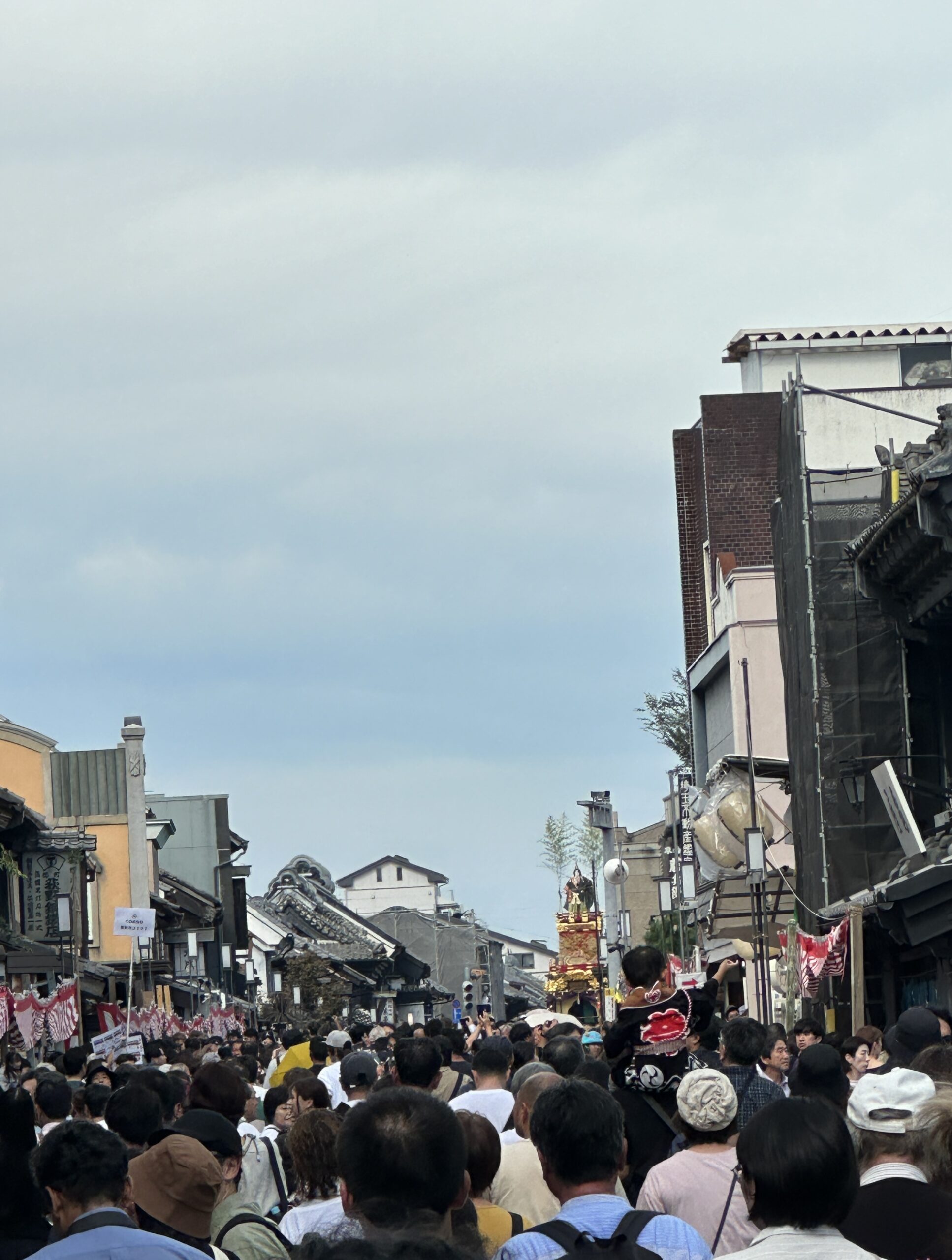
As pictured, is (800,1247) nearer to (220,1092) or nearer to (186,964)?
(220,1092)

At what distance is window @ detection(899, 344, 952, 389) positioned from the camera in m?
41.1

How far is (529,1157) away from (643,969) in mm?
1693

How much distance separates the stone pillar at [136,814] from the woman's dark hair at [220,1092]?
42492 millimetres

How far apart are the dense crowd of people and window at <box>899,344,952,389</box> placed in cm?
3148

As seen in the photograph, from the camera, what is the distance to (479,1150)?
684 centimetres

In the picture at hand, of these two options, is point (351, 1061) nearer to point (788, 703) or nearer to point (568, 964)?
point (788, 703)

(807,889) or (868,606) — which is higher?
(868,606)

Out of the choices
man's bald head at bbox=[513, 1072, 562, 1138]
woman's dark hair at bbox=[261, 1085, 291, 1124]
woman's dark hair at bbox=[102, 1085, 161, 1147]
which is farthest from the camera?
woman's dark hair at bbox=[261, 1085, 291, 1124]

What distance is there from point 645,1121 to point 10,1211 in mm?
3475

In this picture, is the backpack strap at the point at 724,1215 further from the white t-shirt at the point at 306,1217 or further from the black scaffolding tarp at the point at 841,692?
the black scaffolding tarp at the point at 841,692

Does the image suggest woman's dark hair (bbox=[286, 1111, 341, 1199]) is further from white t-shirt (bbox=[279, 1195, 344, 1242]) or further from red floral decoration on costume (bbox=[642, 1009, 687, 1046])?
red floral decoration on costume (bbox=[642, 1009, 687, 1046])

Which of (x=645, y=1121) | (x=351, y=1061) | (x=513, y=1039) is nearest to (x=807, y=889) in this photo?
(x=513, y=1039)

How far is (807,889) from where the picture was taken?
28141 millimetres

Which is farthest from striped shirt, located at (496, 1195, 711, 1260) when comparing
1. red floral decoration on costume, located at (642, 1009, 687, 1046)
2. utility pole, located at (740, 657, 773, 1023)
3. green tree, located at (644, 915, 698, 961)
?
green tree, located at (644, 915, 698, 961)
